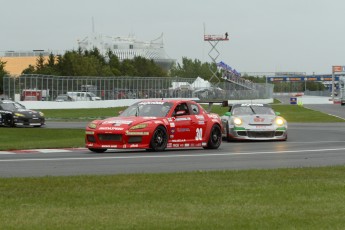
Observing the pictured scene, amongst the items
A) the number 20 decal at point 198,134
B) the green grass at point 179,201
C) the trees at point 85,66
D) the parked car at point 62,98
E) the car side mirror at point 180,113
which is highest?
the trees at point 85,66

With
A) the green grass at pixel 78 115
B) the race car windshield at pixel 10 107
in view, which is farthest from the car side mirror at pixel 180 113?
the green grass at pixel 78 115

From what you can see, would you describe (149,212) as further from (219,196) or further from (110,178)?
(110,178)

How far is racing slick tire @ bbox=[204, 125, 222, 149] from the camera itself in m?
21.6

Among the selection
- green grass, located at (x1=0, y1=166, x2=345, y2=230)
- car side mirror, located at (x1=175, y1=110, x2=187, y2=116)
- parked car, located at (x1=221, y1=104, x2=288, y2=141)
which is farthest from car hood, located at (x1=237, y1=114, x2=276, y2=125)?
green grass, located at (x1=0, y1=166, x2=345, y2=230)

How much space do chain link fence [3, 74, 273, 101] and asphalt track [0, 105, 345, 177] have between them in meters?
46.7

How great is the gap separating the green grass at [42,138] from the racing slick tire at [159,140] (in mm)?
3478

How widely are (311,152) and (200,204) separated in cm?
1067

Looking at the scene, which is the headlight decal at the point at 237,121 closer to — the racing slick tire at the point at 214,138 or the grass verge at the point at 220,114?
the racing slick tire at the point at 214,138

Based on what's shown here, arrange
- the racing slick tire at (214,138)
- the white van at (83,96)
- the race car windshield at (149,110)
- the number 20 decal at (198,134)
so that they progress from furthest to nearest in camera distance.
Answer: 1. the white van at (83,96)
2. the racing slick tire at (214,138)
3. the number 20 decal at (198,134)
4. the race car windshield at (149,110)

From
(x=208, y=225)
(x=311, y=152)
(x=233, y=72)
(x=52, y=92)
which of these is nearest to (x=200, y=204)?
(x=208, y=225)

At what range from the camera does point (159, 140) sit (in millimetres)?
20000

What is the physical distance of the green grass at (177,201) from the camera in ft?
27.3

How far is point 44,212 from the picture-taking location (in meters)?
8.95

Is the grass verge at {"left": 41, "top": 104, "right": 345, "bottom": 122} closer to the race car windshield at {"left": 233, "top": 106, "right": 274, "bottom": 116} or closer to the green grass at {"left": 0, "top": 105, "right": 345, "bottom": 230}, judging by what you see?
the race car windshield at {"left": 233, "top": 106, "right": 274, "bottom": 116}
